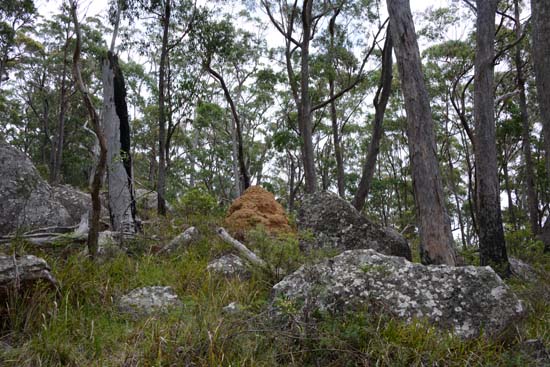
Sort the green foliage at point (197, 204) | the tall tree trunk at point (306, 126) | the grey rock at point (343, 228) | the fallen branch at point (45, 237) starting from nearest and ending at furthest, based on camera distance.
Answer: the fallen branch at point (45, 237) < the grey rock at point (343, 228) < the green foliage at point (197, 204) < the tall tree trunk at point (306, 126)

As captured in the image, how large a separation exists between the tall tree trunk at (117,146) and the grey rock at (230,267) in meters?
2.03

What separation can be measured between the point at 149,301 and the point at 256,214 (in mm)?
4176

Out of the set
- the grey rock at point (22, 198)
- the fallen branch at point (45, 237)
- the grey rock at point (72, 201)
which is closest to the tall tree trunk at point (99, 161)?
the fallen branch at point (45, 237)

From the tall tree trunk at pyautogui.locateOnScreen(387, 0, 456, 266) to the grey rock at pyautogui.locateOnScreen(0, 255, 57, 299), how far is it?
4376mm

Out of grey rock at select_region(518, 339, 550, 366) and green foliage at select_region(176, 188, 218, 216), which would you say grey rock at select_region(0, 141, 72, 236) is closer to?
green foliage at select_region(176, 188, 218, 216)

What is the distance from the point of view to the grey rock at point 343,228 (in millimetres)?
6168

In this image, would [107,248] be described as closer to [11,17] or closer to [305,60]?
[305,60]

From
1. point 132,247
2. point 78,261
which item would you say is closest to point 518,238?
point 132,247

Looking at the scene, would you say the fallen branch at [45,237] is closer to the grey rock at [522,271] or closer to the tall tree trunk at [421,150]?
the tall tree trunk at [421,150]

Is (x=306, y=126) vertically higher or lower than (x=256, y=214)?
higher

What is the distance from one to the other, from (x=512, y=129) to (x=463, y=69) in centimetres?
305

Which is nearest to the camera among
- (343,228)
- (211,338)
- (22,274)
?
(211,338)

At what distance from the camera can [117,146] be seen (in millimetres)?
6754

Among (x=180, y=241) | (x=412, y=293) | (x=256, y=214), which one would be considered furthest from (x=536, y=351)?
(x=256, y=214)
